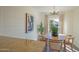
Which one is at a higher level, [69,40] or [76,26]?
[76,26]

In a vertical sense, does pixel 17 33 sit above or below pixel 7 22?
below

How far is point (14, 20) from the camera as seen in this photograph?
2.15m

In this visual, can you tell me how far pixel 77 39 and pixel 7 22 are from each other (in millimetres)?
1152

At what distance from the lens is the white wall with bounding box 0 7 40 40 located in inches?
83.6

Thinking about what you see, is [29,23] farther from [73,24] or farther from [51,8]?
[73,24]

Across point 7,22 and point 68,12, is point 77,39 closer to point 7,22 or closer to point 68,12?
point 68,12

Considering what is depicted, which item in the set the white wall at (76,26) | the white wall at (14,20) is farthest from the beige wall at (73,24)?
the white wall at (14,20)

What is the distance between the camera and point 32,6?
2131mm

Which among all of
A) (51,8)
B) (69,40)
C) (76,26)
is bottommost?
(69,40)

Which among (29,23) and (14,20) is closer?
(14,20)

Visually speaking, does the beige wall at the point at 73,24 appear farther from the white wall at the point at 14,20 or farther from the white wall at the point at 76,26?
the white wall at the point at 14,20

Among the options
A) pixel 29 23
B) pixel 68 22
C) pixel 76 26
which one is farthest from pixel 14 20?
pixel 76 26
